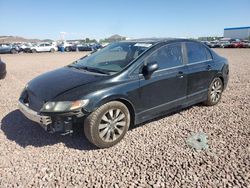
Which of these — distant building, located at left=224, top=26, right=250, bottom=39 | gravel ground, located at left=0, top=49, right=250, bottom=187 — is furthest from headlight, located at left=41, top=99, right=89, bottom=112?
distant building, located at left=224, top=26, right=250, bottom=39

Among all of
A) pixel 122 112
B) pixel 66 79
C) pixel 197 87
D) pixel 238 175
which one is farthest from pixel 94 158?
pixel 197 87

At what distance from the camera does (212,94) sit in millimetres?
5621

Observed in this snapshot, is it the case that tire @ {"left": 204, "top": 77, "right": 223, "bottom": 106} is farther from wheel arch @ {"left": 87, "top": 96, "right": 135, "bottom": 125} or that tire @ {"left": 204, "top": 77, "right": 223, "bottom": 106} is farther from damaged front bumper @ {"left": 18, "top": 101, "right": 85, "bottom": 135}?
damaged front bumper @ {"left": 18, "top": 101, "right": 85, "bottom": 135}

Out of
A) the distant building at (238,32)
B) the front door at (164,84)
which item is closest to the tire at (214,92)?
the front door at (164,84)

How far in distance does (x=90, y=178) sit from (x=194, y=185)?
1.29m

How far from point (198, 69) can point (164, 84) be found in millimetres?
1143

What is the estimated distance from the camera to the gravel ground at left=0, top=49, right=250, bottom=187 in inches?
117

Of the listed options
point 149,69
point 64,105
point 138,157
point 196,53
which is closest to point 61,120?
point 64,105

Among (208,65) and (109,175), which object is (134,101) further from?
(208,65)

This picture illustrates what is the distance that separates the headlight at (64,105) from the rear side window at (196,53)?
259 cm

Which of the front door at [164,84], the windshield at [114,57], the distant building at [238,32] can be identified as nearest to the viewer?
the front door at [164,84]

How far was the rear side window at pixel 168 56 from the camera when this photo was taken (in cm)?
431

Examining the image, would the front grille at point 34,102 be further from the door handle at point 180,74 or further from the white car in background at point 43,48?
the white car in background at point 43,48

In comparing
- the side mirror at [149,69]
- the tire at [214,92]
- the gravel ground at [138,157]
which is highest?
the side mirror at [149,69]
